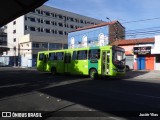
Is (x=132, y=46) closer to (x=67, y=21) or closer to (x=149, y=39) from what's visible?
(x=149, y=39)

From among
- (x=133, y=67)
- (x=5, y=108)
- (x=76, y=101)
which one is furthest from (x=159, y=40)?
(x=5, y=108)

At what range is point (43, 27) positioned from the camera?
8288 centimetres

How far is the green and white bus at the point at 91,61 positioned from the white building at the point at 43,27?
134 feet

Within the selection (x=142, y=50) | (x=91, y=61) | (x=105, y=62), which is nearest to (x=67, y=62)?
(x=91, y=61)

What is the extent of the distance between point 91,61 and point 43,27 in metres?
59.5

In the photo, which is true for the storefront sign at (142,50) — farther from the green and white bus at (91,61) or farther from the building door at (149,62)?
the green and white bus at (91,61)

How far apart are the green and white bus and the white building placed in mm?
40769

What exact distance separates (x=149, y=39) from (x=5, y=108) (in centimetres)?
3343

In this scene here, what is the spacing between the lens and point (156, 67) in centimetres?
3950

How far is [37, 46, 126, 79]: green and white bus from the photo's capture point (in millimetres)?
23828

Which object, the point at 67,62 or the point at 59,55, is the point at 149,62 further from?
the point at 67,62

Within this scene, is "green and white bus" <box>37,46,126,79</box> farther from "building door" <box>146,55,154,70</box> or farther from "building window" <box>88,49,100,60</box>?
"building door" <box>146,55,154,70</box>

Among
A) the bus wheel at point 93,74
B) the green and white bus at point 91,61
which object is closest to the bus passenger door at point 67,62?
the green and white bus at point 91,61

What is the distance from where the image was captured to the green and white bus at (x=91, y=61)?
23.8 metres
